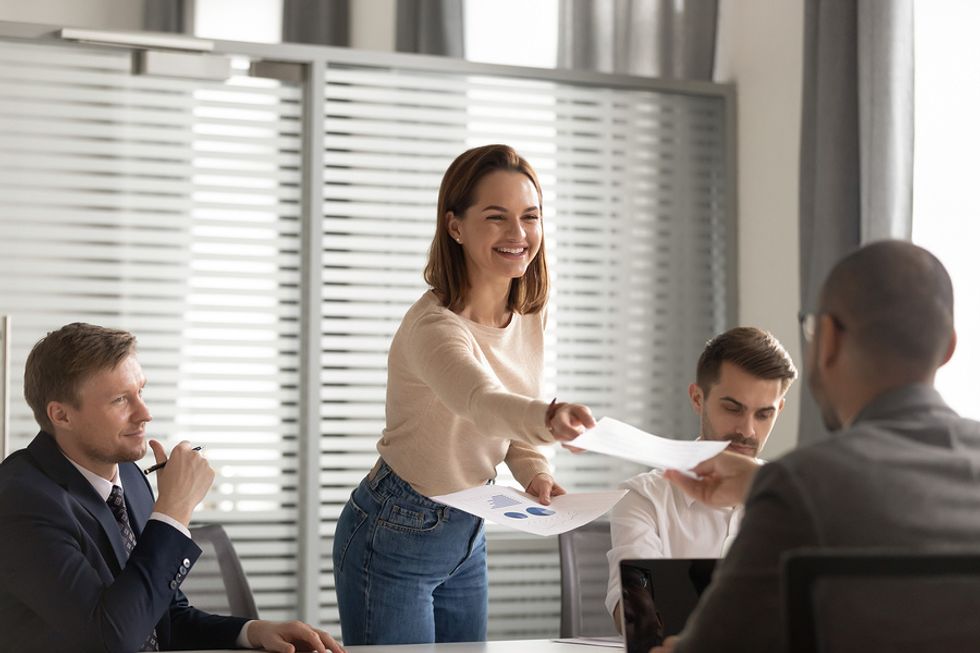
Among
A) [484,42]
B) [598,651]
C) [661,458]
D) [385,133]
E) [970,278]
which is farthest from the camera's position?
[484,42]

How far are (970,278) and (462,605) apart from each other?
5.66ft

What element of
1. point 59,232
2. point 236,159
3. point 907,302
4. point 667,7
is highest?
point 667,7

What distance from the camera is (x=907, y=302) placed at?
116cm

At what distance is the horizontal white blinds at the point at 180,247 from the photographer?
3.53 m

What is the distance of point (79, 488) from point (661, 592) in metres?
1.00

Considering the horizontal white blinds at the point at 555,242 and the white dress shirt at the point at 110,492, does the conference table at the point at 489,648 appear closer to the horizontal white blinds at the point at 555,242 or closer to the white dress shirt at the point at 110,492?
the white dress shirt at the point at 110,492

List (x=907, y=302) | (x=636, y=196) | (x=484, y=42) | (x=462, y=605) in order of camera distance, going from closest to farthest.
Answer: (x=907, y=302) → (x=462, y=605) → (x=636, y=196) → (x=484, y=42)

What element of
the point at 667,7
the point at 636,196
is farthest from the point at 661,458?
the point at 667,7

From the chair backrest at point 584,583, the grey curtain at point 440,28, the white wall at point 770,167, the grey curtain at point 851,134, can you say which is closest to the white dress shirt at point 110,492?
the chair backrest at point 584,583

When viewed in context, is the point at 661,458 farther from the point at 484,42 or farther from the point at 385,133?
the point at 484,42

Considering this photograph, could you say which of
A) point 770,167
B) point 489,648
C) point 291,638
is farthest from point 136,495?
point 770,167

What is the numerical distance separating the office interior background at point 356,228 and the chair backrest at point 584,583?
1235 mm

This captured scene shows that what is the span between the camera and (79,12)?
15.5 ft

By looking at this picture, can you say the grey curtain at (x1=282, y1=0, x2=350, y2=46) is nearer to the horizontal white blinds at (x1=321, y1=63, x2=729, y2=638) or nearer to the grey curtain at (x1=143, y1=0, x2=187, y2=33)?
the grey curtain at (x1=143, y1=0, x2=187, y2=33)
